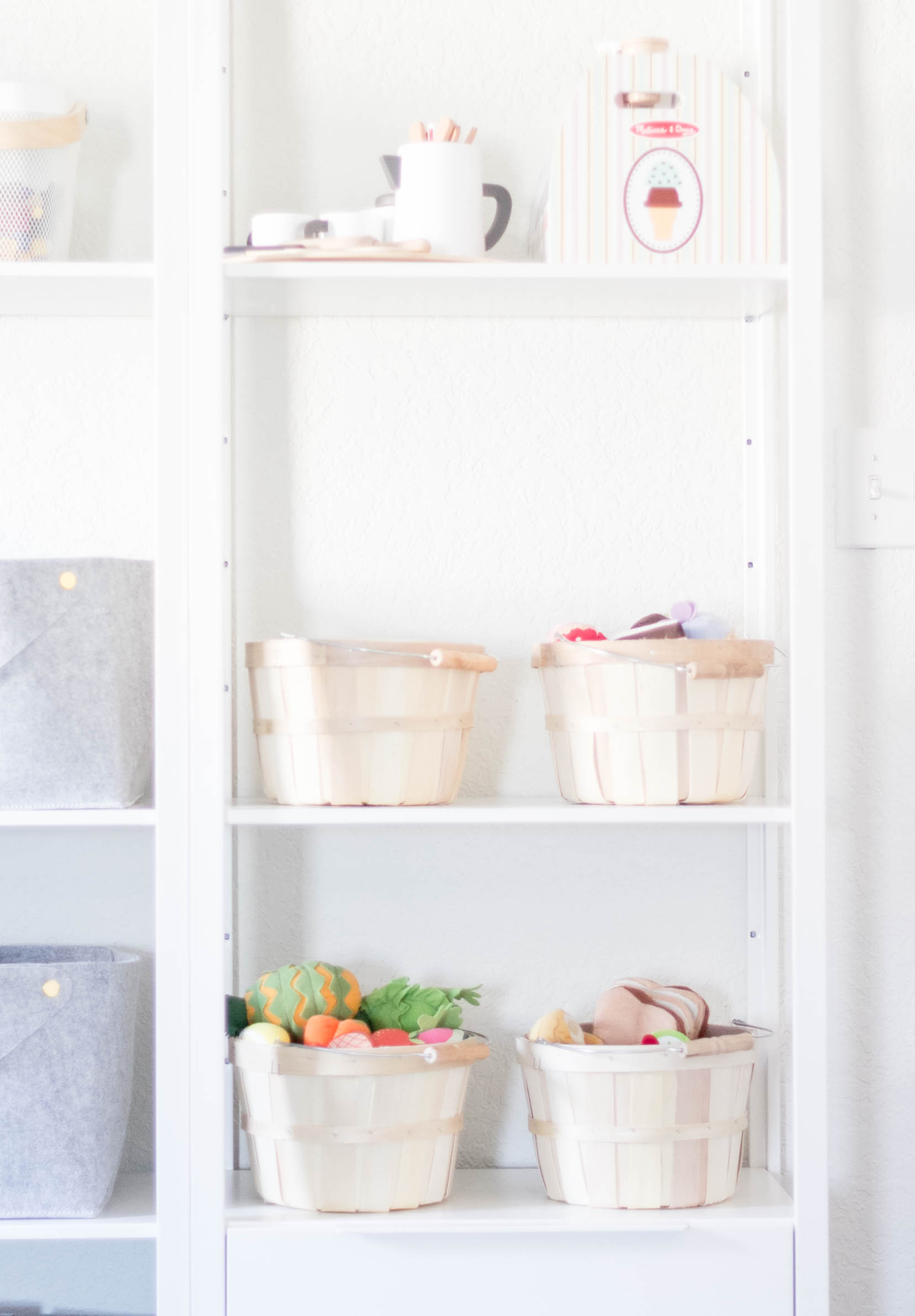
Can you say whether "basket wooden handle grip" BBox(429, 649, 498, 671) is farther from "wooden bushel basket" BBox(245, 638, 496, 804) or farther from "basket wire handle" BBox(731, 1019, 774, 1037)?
"basket wire handle" BBox(731, 1019, 774, 1037)

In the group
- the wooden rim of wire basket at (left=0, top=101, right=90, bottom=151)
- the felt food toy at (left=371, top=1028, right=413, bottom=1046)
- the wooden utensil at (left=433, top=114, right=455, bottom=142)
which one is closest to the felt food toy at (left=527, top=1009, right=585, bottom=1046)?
the felt food toy at (left=371, top=1028, right=413, bottom=1046)

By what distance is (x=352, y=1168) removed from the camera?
1.01 meters

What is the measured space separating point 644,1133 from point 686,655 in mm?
387

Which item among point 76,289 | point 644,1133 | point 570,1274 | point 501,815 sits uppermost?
point 76,289

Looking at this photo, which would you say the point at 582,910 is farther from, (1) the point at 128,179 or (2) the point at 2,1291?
(1) the point at 128,179

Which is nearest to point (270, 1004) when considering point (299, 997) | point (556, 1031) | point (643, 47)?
point (299, 997)

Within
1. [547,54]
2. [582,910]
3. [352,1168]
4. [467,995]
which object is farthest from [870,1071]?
[547,54]

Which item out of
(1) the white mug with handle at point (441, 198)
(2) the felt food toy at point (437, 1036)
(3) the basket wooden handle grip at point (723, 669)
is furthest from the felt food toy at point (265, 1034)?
(1) the white mug with handle at point (441, 198)

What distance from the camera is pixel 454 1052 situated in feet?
3.34

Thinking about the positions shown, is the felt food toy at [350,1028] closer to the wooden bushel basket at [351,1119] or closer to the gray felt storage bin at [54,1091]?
the wooden bushel basket at [351,1119]

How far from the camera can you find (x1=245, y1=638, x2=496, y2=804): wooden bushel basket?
1017 millimetres

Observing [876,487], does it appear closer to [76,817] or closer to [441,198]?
[441,198]

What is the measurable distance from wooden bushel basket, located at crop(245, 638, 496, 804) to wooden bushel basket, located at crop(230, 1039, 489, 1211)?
0.67 ft

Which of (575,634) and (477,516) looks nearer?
(575,634)
